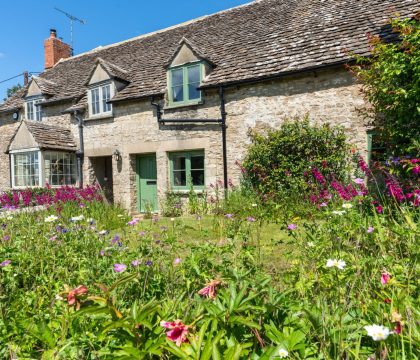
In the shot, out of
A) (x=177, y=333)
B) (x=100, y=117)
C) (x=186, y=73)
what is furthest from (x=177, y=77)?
(x=177, y=333)

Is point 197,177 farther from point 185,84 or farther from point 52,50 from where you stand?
point 52,50

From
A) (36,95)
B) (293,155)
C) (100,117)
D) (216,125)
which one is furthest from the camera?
(36,95)

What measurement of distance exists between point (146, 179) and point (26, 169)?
601 centimetres

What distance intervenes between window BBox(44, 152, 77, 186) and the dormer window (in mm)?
2388

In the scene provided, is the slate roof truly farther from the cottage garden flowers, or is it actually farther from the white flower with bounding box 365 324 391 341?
the white flower with bounding box 365 324 391 341

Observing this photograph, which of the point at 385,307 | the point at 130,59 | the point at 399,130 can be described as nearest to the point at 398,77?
the point at 399,130

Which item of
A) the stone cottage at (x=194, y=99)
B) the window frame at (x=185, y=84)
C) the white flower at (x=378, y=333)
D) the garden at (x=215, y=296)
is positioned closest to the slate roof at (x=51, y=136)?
the stone cottage at (x=194, y=99)

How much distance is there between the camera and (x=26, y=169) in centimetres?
1420

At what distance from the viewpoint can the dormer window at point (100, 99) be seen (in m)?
13.0

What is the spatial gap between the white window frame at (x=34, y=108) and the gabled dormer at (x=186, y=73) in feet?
26.3

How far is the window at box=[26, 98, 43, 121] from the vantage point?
15773mm

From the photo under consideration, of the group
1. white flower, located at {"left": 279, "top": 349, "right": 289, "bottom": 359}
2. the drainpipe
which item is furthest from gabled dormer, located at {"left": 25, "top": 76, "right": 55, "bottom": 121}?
white flower, located at {"left": 279, "top": 349, "right": 289, "bottom": 359}

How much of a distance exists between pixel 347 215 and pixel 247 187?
639 centimetres

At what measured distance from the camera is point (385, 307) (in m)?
1.69
